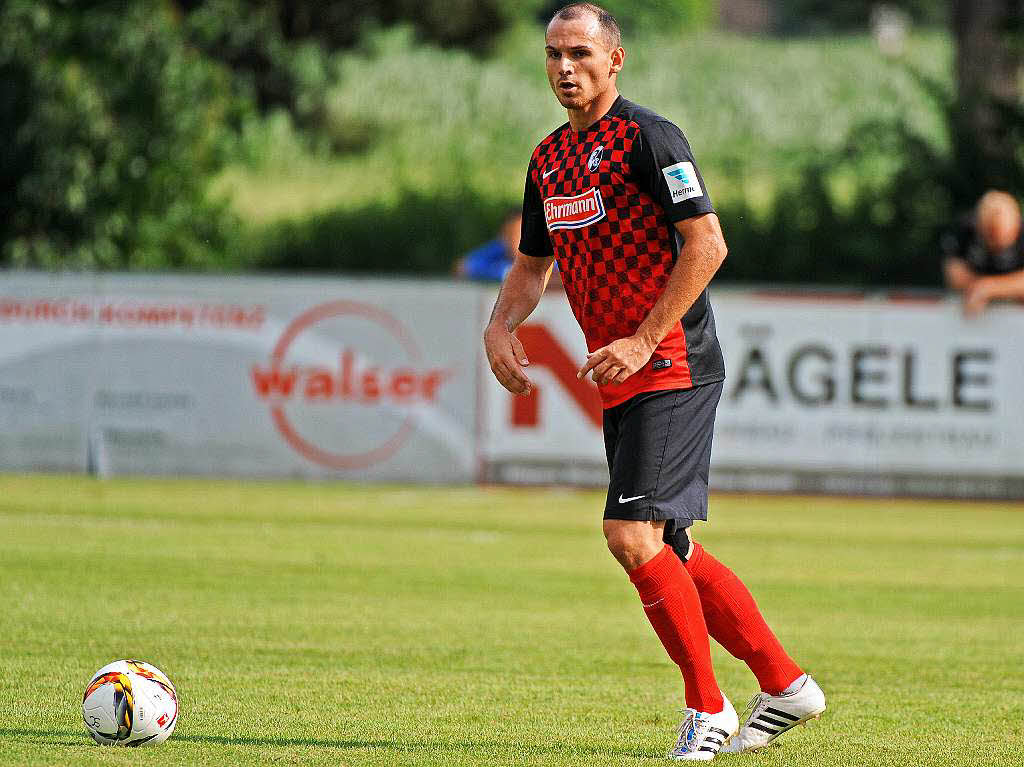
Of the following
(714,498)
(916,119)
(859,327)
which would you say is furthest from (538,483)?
(916,119)

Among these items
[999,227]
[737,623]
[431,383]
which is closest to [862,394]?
[999,227]

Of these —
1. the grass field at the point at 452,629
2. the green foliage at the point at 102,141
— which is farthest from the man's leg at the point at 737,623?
the green foliage at the point at 102,141

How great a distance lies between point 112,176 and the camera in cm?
2525

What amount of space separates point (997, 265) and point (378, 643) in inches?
378

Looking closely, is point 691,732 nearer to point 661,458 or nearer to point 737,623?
point 737,623

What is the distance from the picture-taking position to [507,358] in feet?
19.7

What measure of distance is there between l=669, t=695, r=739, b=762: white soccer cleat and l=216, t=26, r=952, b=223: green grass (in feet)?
76.6

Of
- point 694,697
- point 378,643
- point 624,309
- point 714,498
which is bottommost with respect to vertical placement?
point 714,498

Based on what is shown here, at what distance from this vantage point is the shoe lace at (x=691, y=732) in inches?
224

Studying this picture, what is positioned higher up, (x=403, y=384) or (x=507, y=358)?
(x=507, y=358)

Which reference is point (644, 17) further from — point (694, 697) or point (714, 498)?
point (694, 697)

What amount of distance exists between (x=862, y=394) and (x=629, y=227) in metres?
10.5

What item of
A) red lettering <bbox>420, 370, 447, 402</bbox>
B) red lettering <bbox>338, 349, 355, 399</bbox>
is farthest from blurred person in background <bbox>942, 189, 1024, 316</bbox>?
red lettering <bbox>338, 349, 355, 399</bbox>

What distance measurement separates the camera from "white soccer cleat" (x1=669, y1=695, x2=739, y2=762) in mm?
5664
